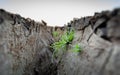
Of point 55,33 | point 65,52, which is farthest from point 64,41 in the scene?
point 55,33

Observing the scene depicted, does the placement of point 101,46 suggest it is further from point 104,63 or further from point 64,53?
point 64,53

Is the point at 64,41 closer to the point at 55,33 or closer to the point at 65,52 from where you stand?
the point at 65,52

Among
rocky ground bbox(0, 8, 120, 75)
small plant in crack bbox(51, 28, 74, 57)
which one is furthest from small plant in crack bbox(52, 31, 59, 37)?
small plant in crack bbox(51, 28, 74, 57)

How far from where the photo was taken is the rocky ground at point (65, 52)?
2079 millimetres

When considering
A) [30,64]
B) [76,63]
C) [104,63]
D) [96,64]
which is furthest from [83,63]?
[30,64]

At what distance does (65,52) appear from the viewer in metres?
4.07

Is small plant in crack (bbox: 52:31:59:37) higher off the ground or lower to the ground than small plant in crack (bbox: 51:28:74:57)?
higher

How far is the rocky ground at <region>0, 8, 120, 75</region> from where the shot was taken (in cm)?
208

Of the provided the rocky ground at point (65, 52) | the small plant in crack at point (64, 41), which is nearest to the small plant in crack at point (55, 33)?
the rocky ground at point (65, 52)

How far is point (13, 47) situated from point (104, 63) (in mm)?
1920

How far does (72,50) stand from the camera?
3.72 meters

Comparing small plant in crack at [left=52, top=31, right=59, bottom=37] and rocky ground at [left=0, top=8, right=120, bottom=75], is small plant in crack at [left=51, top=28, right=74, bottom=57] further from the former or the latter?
small plant in crack at [left=52, top=31, right=59, bottom=37]

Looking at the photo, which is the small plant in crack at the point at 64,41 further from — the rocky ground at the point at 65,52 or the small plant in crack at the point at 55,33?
the small plant in crack at the point at 55,33

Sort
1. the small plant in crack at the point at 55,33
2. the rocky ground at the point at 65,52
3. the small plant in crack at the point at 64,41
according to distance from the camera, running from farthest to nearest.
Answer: the small plant in crack at the point at 55,33 → the small plant in crack at the point at 64,41 → the rocky ground at the point at 65,52
